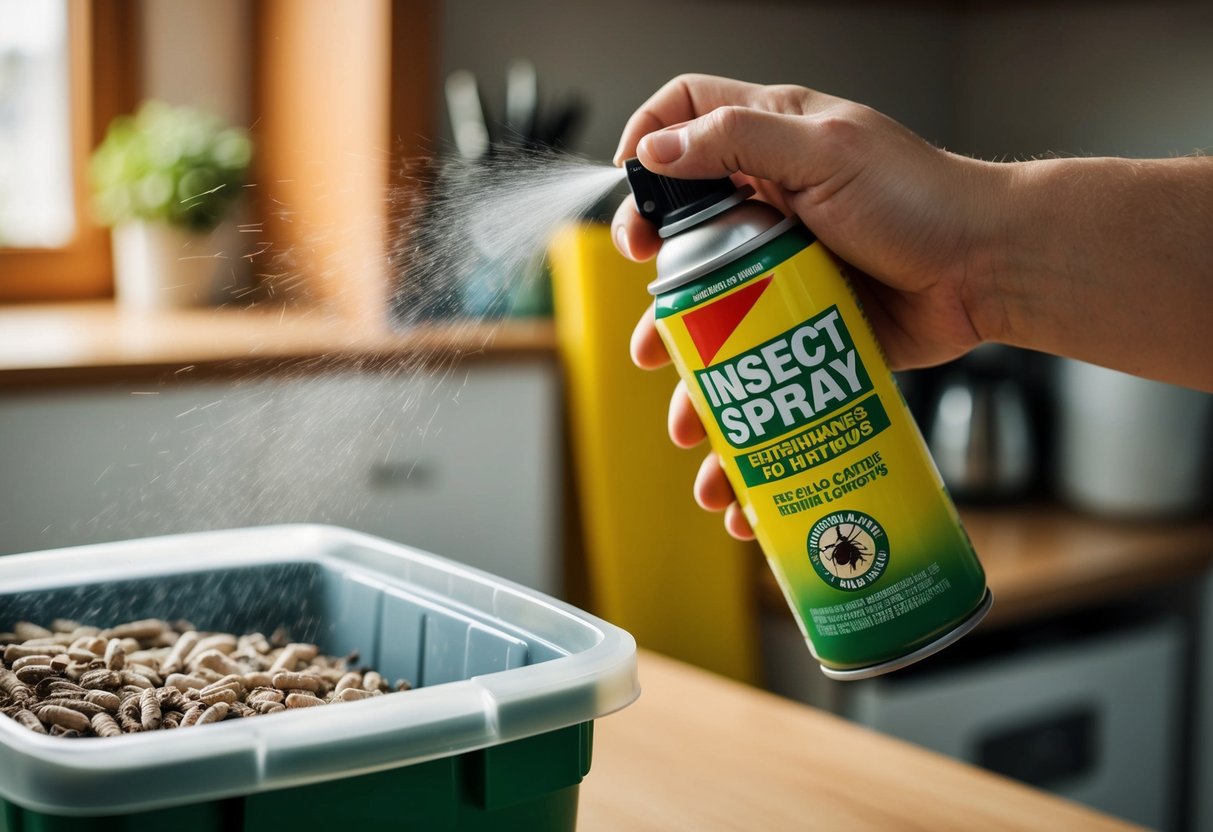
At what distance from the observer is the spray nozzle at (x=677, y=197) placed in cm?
71

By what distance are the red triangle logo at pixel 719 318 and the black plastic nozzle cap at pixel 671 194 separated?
0.20 ft

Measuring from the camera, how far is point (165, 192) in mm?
1925

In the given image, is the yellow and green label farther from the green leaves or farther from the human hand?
the green leaves

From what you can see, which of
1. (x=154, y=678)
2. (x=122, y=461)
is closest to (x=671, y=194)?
(x=154, y=678)

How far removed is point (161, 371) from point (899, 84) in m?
1.80

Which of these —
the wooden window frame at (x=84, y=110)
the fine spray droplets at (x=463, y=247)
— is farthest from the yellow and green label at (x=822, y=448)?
the wooden window frame at (x=84, y=110)

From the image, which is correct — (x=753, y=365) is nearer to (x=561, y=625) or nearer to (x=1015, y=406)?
(x=561, y=625)

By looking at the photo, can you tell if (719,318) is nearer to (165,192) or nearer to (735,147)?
(735,147)

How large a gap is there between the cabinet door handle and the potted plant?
0.53 meters

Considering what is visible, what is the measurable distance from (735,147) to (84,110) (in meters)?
1.65

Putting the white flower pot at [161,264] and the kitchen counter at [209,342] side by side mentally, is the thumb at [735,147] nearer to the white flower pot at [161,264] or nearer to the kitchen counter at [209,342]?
the kitchen counter at [209,342]

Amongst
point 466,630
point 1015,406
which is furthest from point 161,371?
point 1015,406

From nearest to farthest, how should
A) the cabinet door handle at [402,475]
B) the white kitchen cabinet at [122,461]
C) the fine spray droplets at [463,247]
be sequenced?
the white kitchen cabinet at [122,461], the fine spray droplets at [463,247], the cabinet door handle at [402,475]

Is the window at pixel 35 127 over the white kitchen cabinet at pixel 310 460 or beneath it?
over
